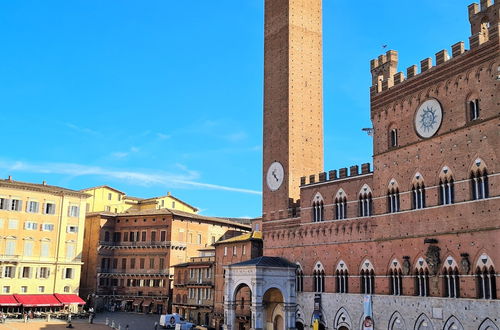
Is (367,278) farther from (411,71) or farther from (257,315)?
(411,71)

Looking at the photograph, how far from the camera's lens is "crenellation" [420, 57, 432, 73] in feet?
106

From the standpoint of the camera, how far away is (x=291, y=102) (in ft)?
148

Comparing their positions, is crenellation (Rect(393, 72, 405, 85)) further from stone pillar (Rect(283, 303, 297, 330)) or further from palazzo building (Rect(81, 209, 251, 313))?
palazzo building (Rect(81, 209, 251, 313))

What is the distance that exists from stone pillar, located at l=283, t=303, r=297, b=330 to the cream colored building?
3104 centimetres

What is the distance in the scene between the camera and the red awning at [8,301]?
177 feet

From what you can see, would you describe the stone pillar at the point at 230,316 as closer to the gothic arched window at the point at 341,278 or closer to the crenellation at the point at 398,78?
the gothic arched window at the point at 341,278

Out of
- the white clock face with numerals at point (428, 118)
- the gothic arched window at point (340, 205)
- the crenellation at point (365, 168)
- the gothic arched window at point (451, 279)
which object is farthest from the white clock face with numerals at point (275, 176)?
the gothic arched window at point (451, 279)

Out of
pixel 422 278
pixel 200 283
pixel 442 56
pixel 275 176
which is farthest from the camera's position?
pixel 200 283

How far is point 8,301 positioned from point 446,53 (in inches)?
1818

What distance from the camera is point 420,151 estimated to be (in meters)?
32.1

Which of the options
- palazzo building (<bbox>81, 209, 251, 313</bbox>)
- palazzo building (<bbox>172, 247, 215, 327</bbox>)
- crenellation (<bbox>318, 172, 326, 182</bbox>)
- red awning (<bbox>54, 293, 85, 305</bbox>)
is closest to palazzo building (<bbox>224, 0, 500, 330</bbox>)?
crenellation (<bbox>318, 172, 326, 182</bbox>)

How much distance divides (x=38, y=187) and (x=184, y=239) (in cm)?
1745

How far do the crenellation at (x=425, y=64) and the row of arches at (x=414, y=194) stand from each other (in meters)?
6.17

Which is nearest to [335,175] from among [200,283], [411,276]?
[411,276]
